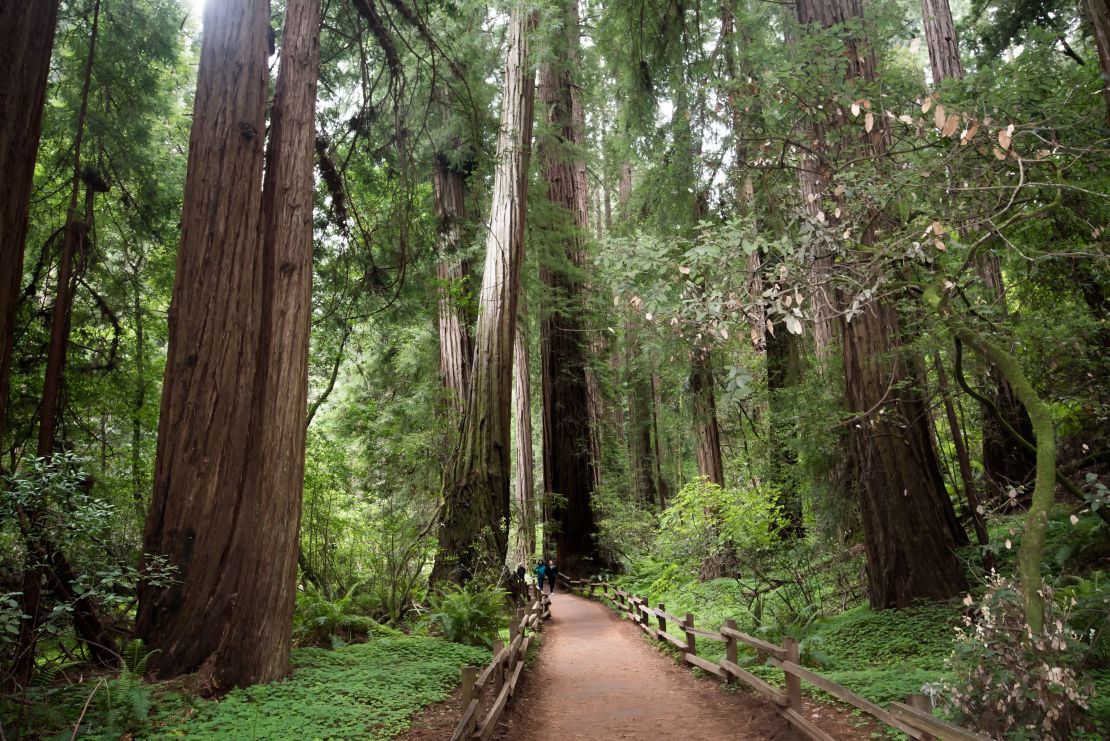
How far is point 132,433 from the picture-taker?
9617 mm

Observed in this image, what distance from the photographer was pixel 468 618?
29.6 feet

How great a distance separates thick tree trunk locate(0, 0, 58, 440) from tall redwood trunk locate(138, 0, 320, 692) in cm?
217

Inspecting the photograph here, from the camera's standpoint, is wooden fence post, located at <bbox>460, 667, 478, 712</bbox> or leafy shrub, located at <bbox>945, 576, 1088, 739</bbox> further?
wooden fence post, located at <bbox>460, 667, 478, 712</bbox>

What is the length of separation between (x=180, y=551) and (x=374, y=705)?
6.87ft

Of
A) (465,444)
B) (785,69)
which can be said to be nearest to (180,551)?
(465,444)

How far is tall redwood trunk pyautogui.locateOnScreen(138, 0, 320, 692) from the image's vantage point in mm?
5871

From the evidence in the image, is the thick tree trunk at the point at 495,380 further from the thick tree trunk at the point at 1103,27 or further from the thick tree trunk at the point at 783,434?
the thick tree trunk at the point at 1103,27

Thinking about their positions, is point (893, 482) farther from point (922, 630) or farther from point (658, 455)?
point (658, 455)

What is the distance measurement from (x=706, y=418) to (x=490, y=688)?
9.60 m

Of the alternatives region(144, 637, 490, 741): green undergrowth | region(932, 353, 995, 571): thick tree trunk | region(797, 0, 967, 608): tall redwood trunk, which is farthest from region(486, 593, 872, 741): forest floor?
region(932, 353, 995, 571): thick tree trunk

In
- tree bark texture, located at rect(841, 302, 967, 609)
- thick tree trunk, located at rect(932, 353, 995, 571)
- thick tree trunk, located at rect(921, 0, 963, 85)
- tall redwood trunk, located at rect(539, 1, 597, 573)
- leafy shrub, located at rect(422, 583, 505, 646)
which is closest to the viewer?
thick tree trunk, located at rect(932, 353, 995, 571)

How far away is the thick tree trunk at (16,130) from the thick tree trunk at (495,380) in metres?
7.12

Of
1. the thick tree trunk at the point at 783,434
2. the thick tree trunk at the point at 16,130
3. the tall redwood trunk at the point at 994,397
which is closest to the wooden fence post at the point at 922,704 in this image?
the tall redwood trunk at the point at 994,397

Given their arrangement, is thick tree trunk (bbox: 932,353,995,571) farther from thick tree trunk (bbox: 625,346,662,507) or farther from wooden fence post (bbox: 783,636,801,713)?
thick tree trunk (bbox: 625,346,662,507)
